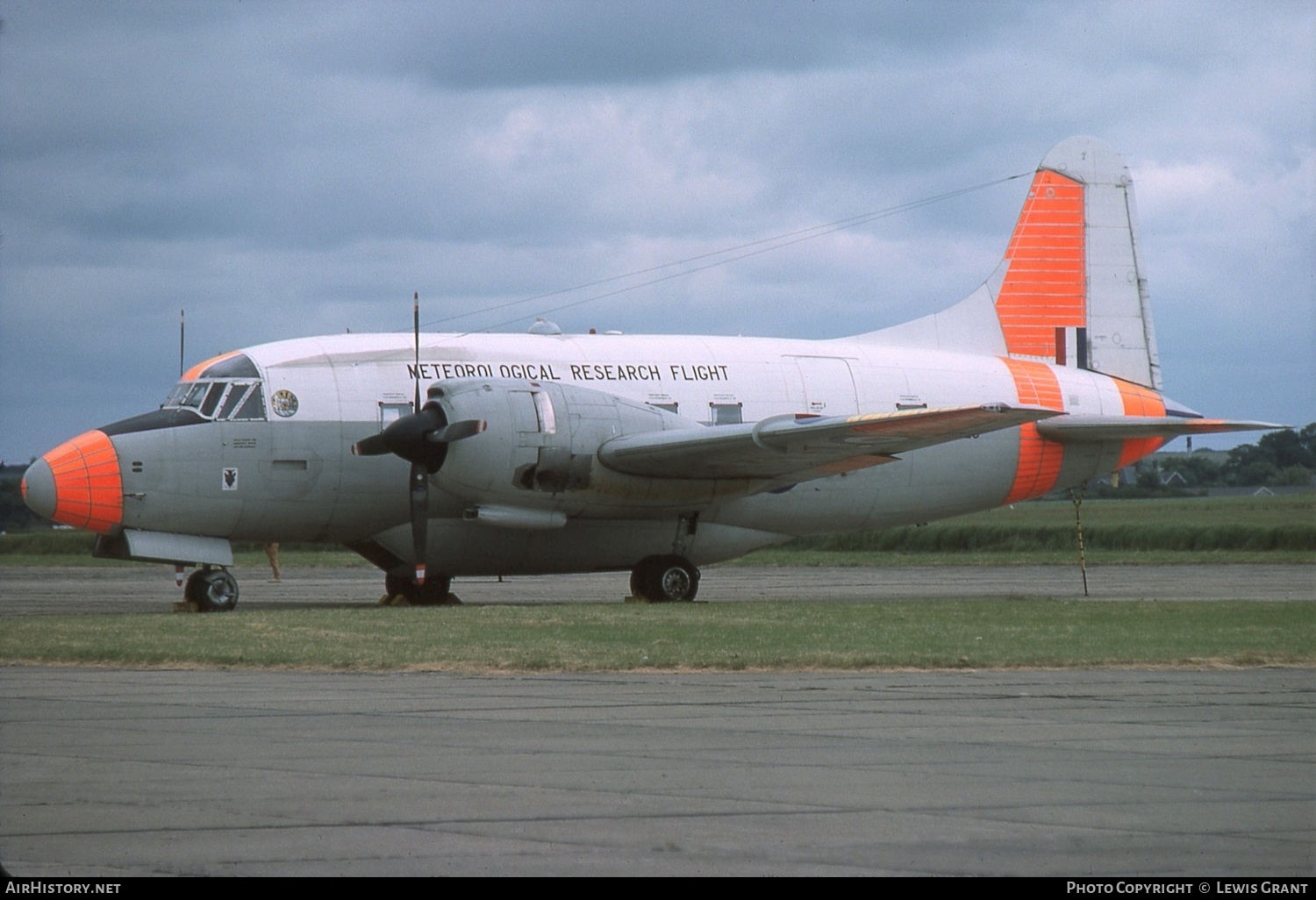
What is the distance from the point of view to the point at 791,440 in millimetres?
22406

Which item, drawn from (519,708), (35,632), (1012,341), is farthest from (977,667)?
(1012,341)

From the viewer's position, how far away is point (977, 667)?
Result: 14.5 m

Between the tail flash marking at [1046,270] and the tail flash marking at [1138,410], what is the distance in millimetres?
1488

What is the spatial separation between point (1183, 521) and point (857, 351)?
103 ft

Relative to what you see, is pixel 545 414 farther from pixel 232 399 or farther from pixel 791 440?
pixel 232 399

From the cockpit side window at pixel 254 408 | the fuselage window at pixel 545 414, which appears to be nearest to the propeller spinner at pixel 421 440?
the fuselage window at pixel 545 414

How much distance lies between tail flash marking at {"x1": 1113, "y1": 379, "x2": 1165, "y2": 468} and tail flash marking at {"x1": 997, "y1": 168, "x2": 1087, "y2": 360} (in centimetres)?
149

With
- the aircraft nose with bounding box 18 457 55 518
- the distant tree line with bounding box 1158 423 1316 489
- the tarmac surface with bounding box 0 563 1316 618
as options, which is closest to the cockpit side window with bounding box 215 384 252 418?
the aircraft nose with bounding box 18 457 55 518

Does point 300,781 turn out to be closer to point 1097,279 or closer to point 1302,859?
point 1302,859

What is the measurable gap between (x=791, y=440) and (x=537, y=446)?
11.9 ft

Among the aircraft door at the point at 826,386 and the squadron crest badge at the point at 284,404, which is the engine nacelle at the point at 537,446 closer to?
the squadron crest badge at the point at 284,404

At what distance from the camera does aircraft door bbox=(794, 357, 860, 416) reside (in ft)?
85.5

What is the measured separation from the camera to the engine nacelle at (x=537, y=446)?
22.0m

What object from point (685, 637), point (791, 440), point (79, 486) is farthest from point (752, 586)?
point (685, 637)
